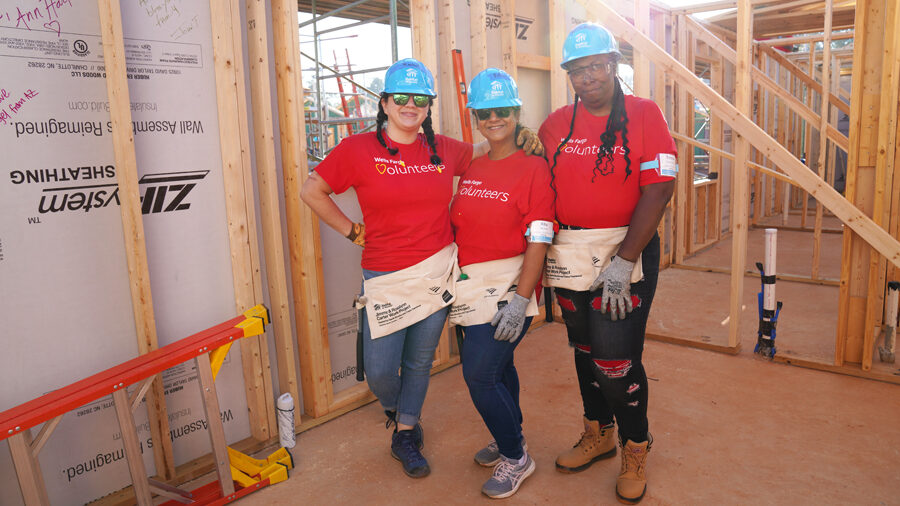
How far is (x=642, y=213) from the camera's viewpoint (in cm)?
203

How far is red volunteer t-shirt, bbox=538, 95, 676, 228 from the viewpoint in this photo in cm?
202

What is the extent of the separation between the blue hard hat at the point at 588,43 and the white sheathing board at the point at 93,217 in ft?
5.37

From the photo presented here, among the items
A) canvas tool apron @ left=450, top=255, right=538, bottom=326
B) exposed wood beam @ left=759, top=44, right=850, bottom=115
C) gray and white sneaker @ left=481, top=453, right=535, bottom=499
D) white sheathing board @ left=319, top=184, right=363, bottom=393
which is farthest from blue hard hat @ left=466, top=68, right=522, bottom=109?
exposed wood beam @ left=759, top=44, right=850, bottom=115

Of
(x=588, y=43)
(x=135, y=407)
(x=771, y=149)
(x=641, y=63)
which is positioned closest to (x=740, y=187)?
(x=771, y=149)

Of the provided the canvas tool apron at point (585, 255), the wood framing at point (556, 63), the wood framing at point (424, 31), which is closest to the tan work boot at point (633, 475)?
the canvas tool apron at point (585, 255)

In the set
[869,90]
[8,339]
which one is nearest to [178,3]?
[8,339]

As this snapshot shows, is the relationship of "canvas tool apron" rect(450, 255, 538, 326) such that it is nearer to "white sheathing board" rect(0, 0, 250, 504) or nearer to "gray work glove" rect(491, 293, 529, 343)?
"gray work glove" rect(491, 293, 529, 343)

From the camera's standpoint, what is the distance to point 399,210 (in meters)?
2.33

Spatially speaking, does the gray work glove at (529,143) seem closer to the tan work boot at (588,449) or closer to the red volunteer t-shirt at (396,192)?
the red volunteer t-shirt at (396,192)

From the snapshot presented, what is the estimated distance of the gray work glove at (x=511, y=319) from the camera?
214 cm

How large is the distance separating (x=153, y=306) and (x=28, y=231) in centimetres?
54

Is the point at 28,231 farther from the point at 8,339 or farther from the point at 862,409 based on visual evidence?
the point at 862,409

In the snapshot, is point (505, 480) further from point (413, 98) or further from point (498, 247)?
point (413, 98)

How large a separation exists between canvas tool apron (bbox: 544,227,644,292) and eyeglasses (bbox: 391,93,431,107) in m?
0.77
